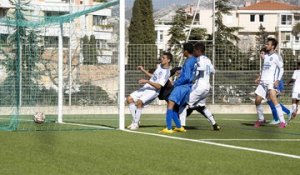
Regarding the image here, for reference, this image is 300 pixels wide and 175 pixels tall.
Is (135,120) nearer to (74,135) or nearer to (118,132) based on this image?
(118,132)

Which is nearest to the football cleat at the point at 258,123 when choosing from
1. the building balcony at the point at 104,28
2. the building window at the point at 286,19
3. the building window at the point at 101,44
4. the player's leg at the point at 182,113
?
the player's leg at the point at 182,113

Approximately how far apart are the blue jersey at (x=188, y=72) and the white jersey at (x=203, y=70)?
0.26 metres

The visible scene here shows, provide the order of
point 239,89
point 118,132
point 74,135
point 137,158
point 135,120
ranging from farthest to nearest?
point 239,89, point 135,120, point 118,132, point 74,135, point 137,158

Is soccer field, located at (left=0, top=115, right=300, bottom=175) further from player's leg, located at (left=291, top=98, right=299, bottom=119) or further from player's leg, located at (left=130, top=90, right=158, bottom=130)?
player's leg, located at (left=291, top=98, right=299, bottom=119)

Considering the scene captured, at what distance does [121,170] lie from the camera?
332 inches

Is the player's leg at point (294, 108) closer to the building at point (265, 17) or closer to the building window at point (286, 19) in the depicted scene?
the building at point (265, 17)

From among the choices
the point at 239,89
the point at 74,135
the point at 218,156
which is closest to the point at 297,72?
the point at 239,89

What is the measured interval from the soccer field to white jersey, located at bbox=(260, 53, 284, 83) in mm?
2495

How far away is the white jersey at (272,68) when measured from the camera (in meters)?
17.2

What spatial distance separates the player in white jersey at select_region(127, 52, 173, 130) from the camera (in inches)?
624

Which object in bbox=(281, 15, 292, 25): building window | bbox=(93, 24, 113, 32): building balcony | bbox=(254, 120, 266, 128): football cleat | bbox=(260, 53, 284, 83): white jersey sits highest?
bbox=(281, 15, 292, 25): building window

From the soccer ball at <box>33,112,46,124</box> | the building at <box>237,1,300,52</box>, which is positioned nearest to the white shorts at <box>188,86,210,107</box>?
the soccer ball at <box>33,112,46,124</box>

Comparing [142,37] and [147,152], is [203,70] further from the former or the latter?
[142,37]

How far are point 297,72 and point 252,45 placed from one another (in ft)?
25.8
